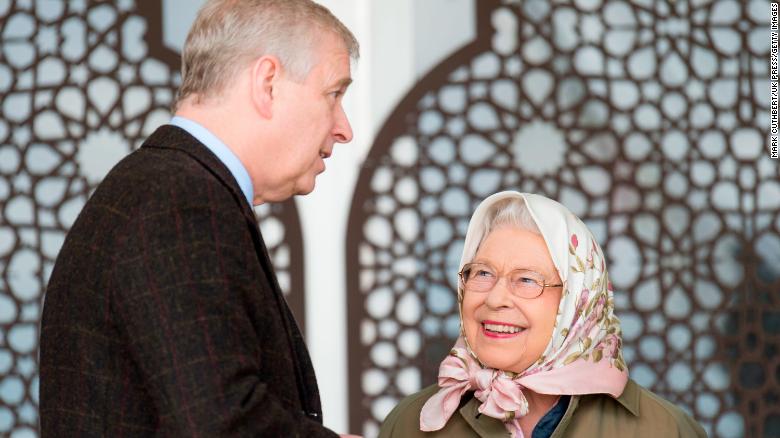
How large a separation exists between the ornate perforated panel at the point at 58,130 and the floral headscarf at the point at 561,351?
1626mm

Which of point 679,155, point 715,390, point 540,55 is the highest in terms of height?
point 540,55

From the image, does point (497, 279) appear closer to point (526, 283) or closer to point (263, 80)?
point (526, 283)

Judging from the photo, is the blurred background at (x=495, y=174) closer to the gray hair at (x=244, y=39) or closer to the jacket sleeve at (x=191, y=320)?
the gray hair at (x=244, y=39)

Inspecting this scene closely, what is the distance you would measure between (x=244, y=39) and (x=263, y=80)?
69 millimetres

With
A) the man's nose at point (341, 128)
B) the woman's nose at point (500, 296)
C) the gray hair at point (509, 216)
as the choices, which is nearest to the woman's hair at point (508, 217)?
the gray hair at point (509, 216)

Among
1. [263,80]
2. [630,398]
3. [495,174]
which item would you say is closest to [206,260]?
[263,80]

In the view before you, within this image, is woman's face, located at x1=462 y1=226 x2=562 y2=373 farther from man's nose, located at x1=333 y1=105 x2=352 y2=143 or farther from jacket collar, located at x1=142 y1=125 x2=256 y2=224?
jacket collar, located at x1=142 y1=125 x2=256 y2=224

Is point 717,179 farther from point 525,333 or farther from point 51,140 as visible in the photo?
point 51,140

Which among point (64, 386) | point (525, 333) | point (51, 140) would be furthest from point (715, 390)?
point (64, 386)

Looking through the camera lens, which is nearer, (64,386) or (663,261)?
(64,386)

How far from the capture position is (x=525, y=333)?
96.0 inches

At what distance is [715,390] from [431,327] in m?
1.00

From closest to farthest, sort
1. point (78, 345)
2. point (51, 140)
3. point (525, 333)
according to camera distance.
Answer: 1. point (78, 345)
2. point (525, 333)
3. point (51, 140)

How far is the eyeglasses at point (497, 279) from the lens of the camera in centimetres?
244
